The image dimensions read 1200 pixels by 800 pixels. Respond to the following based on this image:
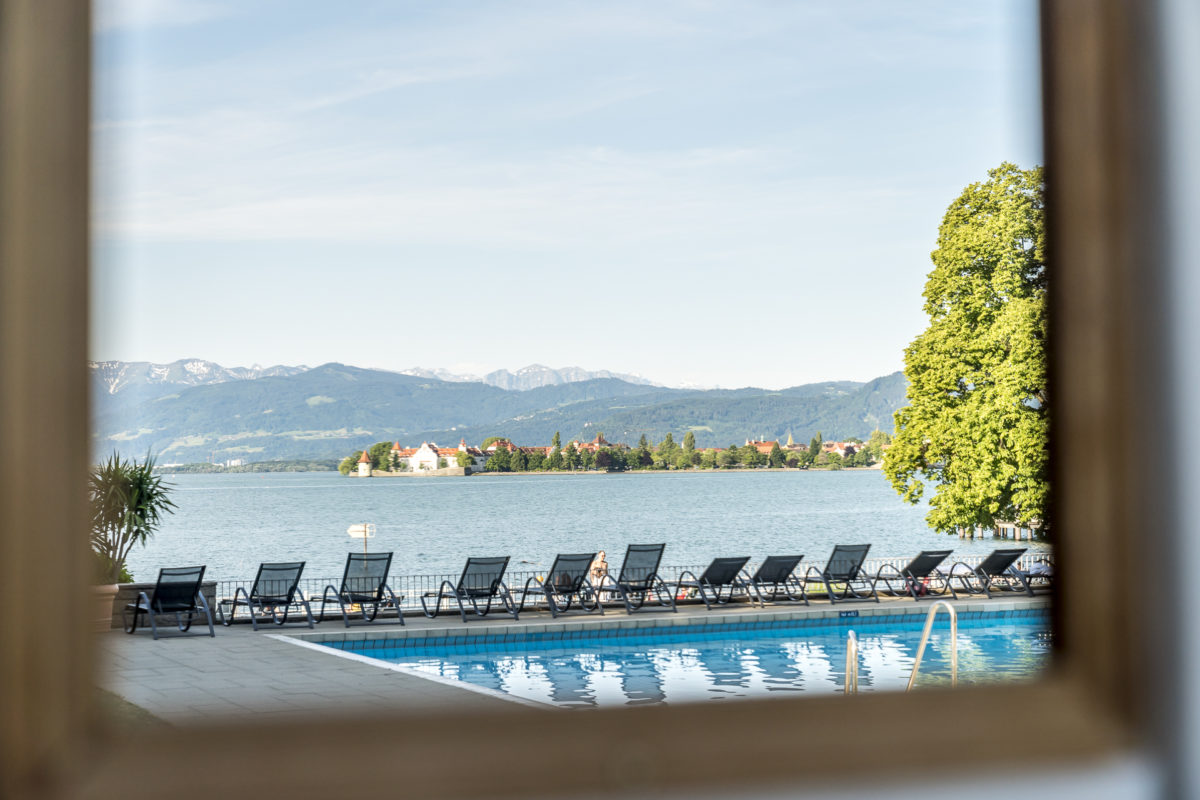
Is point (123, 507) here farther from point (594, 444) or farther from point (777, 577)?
point (594, 444)

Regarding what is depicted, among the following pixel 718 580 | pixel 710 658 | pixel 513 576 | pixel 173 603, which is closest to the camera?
pixel 173 603

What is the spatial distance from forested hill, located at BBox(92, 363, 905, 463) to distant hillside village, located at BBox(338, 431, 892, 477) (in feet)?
2.92

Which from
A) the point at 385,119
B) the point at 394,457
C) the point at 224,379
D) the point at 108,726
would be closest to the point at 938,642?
the point at 108,726

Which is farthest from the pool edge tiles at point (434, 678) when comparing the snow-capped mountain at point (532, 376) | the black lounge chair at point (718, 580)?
the snow-capped mountain at point (532, 376)

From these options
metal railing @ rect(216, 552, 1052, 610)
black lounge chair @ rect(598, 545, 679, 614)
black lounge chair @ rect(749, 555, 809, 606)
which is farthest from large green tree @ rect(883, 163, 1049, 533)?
black lounge chair @ rect(598, 545, 679, 614)

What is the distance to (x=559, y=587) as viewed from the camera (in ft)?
35.9

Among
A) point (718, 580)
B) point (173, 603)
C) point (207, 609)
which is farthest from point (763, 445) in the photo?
point (173, 603)

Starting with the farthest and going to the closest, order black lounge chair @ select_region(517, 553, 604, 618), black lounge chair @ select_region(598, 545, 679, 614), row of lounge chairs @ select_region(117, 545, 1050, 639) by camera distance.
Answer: black lounge chair @ select_region(598, 545, 679, 614) < black lounge chair @ select_region(517, 553, 604, 618) < row of lounge chairs @ select_region(117, 545, 1050, 639)

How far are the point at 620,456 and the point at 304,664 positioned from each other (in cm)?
7073

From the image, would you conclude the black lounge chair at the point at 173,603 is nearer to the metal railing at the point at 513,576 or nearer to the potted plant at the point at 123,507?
the potted plant at the point at 123,507

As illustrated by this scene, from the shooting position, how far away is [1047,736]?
66.7 inches

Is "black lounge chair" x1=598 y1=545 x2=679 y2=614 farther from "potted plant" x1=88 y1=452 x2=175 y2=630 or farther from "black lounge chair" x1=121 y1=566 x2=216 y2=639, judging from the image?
"potted plant" x1=88 y1=452 x2=175 y2=630

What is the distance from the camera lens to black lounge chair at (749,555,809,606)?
37.3ft

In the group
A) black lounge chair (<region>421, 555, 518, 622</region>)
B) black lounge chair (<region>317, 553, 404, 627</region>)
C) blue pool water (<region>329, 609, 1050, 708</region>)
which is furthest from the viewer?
black lounge chair (<region>421, 555, 518, 622</region>)
